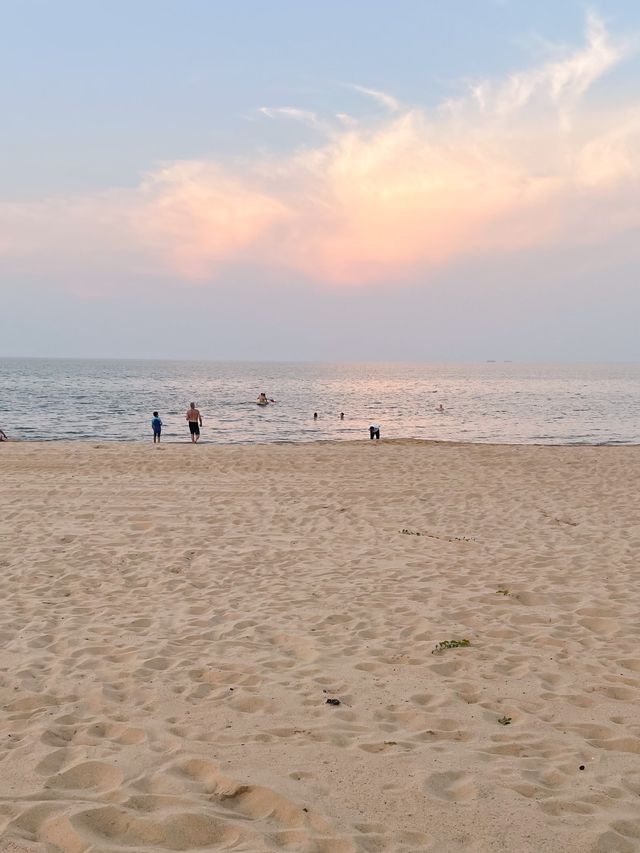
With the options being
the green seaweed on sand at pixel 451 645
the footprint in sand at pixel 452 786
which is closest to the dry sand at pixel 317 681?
the footprint in sand at pixel 452 786

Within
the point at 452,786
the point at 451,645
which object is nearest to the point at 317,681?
the point at 451,645

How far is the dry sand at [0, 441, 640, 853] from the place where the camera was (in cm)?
335

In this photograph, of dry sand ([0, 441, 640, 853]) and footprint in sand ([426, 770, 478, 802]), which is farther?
footprint in sand ([426, 770, 478, 802])

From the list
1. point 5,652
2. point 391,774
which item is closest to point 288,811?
point 391,774

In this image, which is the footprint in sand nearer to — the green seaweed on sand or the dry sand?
the dry sand

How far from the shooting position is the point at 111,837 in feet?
10.4

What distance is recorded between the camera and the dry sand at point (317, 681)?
11.0 ft

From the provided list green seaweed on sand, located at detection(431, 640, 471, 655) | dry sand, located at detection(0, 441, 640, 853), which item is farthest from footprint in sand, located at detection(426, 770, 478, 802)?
green seaweed on sand, located at detection(431, 640, 471, 655)

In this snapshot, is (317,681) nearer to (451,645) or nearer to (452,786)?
(451,645)

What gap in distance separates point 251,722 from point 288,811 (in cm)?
109

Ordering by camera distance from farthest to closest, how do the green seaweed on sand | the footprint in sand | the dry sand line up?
the green seaweed on sand, the footprint in sand, the dry sand

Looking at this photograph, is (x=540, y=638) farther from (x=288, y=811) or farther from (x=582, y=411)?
(x=582, y=411)

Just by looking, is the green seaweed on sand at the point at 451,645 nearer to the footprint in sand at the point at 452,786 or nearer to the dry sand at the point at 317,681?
the dry sand at the point at 317,681

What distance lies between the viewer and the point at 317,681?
16.8ft
